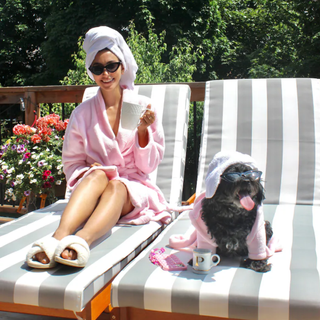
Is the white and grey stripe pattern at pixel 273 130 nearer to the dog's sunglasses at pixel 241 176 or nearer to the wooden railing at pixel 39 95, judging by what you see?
the dog's sunglasses at pixel 241 176

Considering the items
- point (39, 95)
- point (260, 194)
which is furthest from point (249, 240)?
point (39, 95)

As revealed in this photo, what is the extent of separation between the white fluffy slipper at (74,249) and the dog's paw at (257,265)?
0.65 m

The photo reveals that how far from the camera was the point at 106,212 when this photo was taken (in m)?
1.91

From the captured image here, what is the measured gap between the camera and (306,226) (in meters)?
2.09

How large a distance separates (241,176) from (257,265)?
1.25 ft

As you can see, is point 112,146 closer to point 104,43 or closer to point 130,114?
point 130,114

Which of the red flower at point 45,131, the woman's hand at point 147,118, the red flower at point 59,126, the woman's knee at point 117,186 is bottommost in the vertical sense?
the woman's knee at point 117,186

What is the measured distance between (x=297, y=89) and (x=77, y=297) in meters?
2.24

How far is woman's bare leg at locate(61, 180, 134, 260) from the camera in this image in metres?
1.76

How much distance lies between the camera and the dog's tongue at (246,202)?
146cm

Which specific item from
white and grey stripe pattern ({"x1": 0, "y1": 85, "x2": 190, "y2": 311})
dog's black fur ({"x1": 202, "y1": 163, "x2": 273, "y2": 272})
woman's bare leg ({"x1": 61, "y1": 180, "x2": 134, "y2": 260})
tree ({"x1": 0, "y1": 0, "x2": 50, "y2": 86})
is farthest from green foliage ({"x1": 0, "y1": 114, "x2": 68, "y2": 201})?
tree ({"x1": 0, "y1": 0, "x2": 50, "y2": 86})

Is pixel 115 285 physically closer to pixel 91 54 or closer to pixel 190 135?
pixel 91 54

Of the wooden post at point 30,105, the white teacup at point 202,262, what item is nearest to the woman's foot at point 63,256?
the white teacup at point 202,262

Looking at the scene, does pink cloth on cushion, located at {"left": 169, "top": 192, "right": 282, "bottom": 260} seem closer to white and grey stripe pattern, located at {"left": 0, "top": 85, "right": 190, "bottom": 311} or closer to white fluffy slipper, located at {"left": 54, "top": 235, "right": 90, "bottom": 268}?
white and grey stripe pattern, located at {"left": 0, "top": 85, "right": 190, "bottom": 311}
